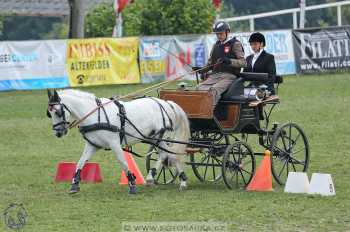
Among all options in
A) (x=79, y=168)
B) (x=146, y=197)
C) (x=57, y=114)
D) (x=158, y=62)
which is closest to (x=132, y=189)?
(x=146, y=197)

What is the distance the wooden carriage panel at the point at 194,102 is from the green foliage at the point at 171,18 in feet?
69.1

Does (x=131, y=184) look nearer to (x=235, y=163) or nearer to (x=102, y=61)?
(x=235, y=163)

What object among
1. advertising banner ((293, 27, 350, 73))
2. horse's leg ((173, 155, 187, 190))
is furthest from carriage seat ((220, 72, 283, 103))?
advertising banner ((293, 27, 350, 73))

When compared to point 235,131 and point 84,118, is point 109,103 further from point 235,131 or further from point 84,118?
point 235,131

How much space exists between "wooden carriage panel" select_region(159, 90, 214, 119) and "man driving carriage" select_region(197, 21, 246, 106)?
5.7 inches

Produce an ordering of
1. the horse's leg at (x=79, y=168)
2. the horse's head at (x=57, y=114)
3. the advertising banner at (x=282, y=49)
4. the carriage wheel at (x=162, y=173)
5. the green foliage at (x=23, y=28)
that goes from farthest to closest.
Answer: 1. the green foliage at (x=23, y=28)
2. the advertising banner at (x=282, y=49)
3. the carriage wheel at (x=162, y=173)
4. the horse's leg at (x=79, y=168)
5. the horse's head at (x=57, y=114)

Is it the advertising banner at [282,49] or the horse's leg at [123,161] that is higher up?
the horse's leg at [123,161]

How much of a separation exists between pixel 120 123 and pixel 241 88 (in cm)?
174

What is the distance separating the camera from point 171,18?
33.1 metres

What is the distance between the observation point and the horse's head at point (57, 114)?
1088 centimetres

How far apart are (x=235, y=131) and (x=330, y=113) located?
895cm

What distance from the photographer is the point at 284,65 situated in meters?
30.7

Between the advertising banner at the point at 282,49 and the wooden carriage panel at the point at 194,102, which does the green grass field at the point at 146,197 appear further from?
the advertising banner at the point at 282,49

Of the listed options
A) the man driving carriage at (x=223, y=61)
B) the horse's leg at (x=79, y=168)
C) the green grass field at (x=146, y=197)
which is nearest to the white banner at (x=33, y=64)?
the green grass field at (x=146, y=197)
